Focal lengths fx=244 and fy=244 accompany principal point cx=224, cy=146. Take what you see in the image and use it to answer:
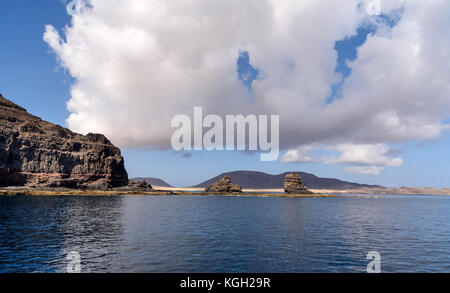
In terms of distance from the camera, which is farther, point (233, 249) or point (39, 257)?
point (233, 249)

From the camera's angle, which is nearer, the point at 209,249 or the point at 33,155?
the point at 209,249

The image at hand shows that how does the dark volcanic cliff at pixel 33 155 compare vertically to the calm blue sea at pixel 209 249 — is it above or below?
above

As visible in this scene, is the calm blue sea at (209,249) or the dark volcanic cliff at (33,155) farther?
the dark volcanic cliff at (33,155)

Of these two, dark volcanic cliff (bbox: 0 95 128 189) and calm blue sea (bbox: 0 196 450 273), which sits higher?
dark volcanic cliff (bbox: 0 95 128 189)

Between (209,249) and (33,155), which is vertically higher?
(33,155)

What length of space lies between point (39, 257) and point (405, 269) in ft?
129

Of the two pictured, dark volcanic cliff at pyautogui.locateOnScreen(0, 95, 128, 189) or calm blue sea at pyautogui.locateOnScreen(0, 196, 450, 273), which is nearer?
calm blue sea at pyautogui.locateOnScreen(0, 196, 450, 273)
